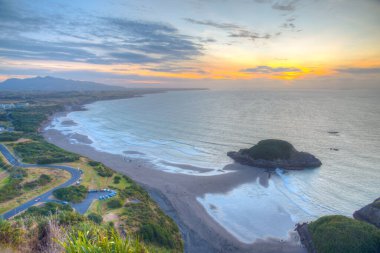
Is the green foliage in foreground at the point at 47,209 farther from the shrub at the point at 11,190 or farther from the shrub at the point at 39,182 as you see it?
the shrub at the point at 39,182

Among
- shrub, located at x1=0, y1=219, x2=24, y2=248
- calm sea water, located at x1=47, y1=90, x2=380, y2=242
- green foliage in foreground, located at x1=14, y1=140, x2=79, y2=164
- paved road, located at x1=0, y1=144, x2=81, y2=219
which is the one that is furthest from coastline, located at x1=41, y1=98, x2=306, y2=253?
shrub, located at x1=0, y1=219, x2=24, y2=248

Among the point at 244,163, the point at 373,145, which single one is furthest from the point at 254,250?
the point at 373,145

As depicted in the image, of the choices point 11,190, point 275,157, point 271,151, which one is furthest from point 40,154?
point 275,157

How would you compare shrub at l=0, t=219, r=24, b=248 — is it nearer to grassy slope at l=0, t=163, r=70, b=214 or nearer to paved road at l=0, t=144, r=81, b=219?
paved road at l=0, t=144, r=81, b=219

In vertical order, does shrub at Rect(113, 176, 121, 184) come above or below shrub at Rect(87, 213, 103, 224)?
below

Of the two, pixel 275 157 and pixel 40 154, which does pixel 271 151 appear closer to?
pixel 275 157
